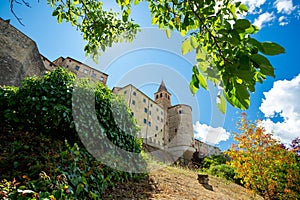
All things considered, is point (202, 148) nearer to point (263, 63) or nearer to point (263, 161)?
point (263, 161)

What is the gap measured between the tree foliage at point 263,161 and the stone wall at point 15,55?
13.9 m

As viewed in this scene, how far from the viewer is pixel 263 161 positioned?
5.71 metres

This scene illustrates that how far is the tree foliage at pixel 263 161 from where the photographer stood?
5.70 metres

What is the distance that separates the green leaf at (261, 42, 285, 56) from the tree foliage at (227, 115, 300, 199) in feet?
19.8

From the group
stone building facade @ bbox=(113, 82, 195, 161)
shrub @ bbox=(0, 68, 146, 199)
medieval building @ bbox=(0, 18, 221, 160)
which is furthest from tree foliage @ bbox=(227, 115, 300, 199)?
stone building facade @ bbox=(113, 82, 195, 161)

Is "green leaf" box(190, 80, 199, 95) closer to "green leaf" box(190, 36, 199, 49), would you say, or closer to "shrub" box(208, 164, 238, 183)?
"green leaf" box(190, 36, 199, 49)

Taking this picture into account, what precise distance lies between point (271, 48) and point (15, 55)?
16925mm

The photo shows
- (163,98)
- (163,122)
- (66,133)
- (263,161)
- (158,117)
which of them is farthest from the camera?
(163,98)

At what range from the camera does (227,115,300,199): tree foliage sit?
5.70m

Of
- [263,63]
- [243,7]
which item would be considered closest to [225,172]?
[243,7]

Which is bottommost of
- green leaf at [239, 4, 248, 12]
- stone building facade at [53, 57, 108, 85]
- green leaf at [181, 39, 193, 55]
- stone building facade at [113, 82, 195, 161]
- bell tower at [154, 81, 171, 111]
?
green leaf at [181, 39, 193, 55]

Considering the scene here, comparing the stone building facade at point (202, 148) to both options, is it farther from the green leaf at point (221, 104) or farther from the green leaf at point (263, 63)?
the green leaf at point (263, 63)

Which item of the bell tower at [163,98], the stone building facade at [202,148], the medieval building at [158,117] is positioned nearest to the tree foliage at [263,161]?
the medieval building at [158,117]

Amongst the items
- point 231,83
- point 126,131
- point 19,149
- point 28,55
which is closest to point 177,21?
point 231,83
